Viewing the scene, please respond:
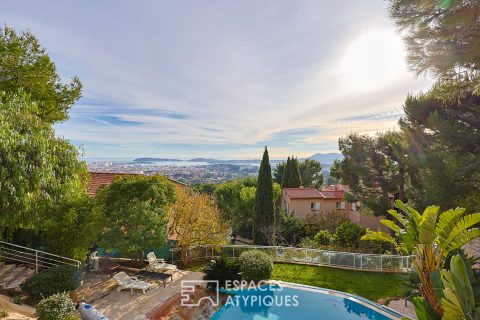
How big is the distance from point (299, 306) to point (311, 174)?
41405 millimetres

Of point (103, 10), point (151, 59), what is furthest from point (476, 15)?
point (151, 59)

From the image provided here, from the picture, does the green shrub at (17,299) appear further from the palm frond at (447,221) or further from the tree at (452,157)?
the tree at (452,157)

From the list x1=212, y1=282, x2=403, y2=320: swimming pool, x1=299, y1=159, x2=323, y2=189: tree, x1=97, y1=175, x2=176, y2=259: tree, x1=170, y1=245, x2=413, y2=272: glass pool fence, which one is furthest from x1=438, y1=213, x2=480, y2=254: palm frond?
x1=299, y1=159, x2=323, y2=189: tree

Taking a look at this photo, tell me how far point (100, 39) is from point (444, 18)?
43.9ft

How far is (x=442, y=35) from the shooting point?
749 cm

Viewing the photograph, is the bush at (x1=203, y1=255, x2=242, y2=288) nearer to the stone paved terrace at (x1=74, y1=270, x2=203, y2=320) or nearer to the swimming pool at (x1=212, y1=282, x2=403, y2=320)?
the swimming pool at (x1=212, y1=282, x2=403, y2=320)

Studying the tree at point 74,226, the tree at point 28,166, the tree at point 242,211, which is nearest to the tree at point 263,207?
the tree at point 242,211

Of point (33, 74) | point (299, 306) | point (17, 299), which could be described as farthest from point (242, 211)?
point (33, 74)

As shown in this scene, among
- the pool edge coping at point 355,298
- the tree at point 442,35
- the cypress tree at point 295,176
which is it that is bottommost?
the pool edge coping at point 355,298

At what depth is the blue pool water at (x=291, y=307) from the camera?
1091 centimetres

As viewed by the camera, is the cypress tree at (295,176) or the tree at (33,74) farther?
the cypress tree at (295,176)

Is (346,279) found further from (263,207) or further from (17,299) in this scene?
(17,299)

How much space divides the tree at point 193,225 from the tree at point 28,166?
23.5 ft

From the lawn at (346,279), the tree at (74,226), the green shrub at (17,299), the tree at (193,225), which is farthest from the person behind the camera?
the tree at (193,225)
